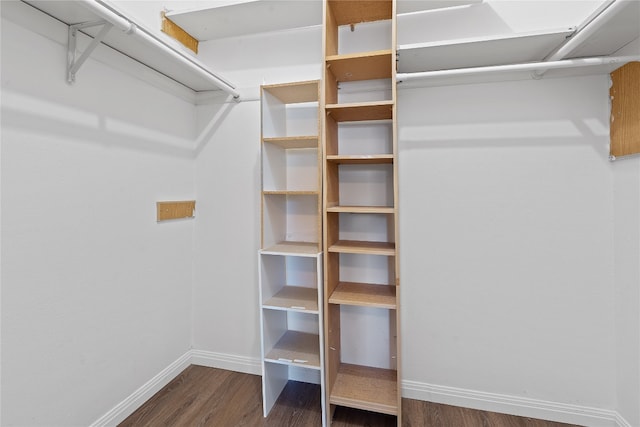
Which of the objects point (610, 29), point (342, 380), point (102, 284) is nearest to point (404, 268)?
point (342, 380)

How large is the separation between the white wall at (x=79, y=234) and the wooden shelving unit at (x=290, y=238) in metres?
0.74

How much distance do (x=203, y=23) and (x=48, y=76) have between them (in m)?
1.03

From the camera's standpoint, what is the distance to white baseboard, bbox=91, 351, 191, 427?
1.59 m

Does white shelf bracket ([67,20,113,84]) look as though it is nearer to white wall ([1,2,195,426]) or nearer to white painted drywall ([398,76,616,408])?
white wall ([1,2,195,426])

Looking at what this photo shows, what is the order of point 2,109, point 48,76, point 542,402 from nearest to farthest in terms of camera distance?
point 2,109 < point 48,76 < point 542,402

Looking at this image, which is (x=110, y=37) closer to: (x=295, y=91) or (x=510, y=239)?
(x=295, y=91)

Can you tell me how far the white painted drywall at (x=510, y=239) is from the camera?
1.64m

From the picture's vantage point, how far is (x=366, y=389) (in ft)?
5.56

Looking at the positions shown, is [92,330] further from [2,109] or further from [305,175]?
Answer: [305,175]

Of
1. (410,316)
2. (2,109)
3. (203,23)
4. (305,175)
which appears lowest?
(410,316)

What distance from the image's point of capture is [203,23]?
1971 mm

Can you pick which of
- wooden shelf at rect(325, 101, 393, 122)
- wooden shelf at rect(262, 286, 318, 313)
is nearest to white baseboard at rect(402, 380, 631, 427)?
wooden shelf at rect(262, 286, 318, 313)

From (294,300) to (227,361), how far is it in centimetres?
86

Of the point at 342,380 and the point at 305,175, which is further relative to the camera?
the point at 305,175
